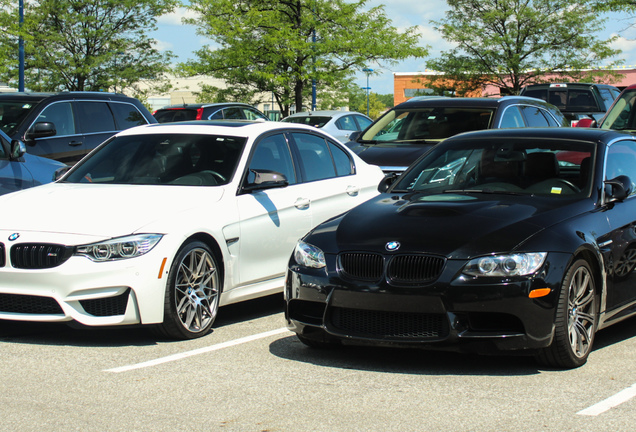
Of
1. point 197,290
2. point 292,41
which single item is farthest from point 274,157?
point 292,41

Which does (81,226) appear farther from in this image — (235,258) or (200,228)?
(235,258)

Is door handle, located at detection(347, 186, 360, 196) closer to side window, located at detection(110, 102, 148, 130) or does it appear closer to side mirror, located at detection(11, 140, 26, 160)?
side mirror, located at detection(11, 140, 26, 160)

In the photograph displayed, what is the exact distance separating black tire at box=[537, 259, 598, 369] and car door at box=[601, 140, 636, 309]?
31 centimetres

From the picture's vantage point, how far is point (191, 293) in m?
6.44

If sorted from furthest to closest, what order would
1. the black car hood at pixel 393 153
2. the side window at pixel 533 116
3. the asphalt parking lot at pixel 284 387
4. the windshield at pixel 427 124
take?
the side window at pixel 533 116
the windshield at pixel 427 124
the black car hood at pixel 393 153
the asphalt parking lot at pixel 284 387

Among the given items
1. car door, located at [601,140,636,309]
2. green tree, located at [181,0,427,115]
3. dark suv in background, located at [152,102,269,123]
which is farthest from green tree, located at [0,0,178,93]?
car door, located at [601,140,636,309]

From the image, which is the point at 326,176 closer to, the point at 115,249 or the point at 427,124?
the point at 115,249

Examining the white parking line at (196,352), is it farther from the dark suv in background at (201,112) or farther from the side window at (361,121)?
the side window at (361,121)

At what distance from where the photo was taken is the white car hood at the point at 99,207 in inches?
244

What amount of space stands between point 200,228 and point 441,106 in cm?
681

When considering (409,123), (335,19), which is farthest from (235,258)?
(335,19)

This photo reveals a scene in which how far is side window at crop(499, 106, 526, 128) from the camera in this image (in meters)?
12.3

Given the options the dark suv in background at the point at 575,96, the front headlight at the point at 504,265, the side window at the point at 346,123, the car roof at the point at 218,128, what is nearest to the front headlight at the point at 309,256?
the front headlight at the point at 504,265

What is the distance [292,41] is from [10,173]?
22.9 meters
